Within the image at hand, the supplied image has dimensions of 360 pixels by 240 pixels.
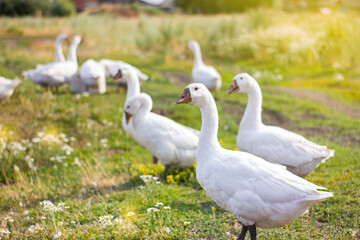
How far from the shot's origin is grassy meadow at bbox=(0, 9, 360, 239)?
438cm

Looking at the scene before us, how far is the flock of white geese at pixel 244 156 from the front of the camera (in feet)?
11.2

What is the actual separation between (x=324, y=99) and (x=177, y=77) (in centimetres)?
592

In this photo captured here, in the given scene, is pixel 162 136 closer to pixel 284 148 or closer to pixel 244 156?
pixel 284 148

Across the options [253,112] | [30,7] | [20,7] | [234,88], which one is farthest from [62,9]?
[253,112]

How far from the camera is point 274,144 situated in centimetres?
490

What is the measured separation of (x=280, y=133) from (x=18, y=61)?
535 inches

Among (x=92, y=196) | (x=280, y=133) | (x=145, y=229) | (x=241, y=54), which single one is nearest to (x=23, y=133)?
(x=92, y=196)

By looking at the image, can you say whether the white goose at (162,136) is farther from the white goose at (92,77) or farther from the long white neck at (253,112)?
the white goose at (92,77)

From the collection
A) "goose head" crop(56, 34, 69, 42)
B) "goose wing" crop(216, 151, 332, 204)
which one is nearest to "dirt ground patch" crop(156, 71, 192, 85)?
"goose head" crop(56, 34, 69, 42)

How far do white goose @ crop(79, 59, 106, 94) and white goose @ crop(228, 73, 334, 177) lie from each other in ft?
19.0

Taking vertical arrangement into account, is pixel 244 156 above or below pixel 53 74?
above

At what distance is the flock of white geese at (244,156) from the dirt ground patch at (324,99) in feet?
19.2

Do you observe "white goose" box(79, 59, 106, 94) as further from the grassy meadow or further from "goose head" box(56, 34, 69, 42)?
"goose head" box(56, 34, 69, 42)

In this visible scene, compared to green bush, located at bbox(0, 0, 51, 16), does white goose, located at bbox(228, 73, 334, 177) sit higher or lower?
lower
